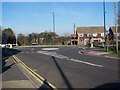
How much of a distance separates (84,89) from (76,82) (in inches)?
73.0

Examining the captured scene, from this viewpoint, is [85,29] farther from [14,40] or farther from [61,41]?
[14,40]

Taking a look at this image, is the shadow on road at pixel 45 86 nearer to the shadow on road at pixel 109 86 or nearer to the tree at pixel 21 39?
the shadow on road at pixel 109 86

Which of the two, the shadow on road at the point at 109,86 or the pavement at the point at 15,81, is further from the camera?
the pavement at the point at 15,81

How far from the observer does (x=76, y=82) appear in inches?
489

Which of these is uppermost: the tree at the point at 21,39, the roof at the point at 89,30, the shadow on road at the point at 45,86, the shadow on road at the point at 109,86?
the roof at the point at 89,30

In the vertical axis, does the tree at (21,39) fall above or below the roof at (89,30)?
below

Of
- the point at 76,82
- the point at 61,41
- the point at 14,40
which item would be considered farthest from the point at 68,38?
the point at 76,82

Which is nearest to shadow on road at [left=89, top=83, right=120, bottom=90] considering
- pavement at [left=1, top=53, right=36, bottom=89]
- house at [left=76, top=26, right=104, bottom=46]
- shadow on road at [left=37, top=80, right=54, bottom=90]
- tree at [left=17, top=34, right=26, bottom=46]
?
shadow on road at [left=37, top=80, right=54, bottom=90]

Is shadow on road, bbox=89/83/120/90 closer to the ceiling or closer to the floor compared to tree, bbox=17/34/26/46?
closer to the floor

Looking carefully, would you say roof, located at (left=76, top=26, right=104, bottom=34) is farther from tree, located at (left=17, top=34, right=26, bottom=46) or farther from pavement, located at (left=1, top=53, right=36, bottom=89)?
pavement, located at (left=1, top=53, right=36, bottom=89)

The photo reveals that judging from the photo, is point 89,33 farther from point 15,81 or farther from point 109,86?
point 109,86

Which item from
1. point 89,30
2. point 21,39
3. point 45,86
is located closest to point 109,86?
point 45,86

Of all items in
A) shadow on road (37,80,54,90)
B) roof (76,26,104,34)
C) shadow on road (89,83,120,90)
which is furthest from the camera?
roof (76,26,104,34)

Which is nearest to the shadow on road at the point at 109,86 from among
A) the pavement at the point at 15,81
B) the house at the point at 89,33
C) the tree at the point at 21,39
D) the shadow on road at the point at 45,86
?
the shadow on road at the point at 45,86
